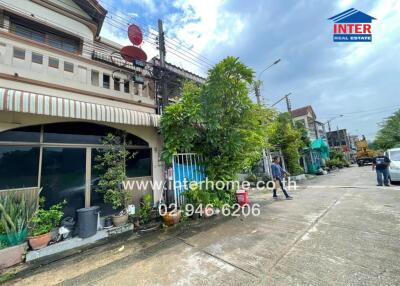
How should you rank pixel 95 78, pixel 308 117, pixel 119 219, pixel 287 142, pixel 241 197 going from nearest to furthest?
pixel 119 219 < pixel 95 78 < pixel 241 197 < pixel 287 142 < pixel 308 117

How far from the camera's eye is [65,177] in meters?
4.95

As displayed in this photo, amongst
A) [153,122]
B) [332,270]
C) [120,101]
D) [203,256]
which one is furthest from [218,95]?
[332,270]

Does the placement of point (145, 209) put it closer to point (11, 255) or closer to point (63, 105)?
point (11, 255)

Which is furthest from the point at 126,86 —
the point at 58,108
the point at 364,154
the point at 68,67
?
the point at 364,154

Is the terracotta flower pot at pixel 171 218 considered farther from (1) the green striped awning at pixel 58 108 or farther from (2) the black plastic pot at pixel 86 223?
(1) the green striped awning at pixel 58 108

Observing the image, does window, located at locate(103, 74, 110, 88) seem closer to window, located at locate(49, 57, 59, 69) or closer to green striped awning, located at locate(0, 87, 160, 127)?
window, located at locate(49, 57, 59, 69)

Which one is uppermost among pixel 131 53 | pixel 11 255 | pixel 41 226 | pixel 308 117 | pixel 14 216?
pixel 308 117

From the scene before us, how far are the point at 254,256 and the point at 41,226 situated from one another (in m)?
4.67

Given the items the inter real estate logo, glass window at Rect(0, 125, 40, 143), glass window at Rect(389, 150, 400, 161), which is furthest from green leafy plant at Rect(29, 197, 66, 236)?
glass window at Rect(389, 150, 400, 161)

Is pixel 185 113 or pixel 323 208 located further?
pixel 323 208

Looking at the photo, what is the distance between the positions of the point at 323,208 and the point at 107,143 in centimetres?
745

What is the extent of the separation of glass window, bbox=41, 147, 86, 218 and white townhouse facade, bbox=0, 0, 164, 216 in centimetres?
2

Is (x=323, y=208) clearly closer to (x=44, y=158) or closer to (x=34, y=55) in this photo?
(x=44, y=158)

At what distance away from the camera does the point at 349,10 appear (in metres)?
7.90
